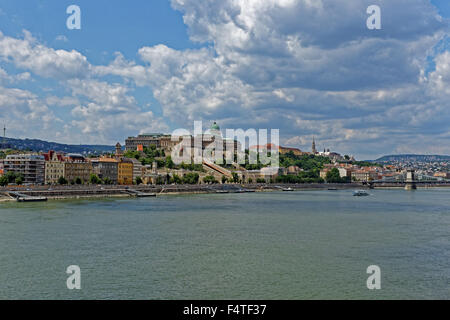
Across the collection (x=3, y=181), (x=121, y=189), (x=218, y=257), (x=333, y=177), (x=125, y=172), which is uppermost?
(x=125, y=172)

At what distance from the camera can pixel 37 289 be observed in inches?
586

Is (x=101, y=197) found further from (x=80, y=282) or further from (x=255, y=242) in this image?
(x=80, y=282)

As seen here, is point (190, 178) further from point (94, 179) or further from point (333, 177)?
point (333, 177)

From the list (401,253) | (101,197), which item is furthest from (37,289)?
(101,197)

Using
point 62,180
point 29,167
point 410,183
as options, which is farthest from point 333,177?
point 29,167

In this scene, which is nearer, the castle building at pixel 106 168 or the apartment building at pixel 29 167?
the apartment building at pixel 29 167

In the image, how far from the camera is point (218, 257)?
1989cm

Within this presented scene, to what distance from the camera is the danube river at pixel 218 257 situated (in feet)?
49.2

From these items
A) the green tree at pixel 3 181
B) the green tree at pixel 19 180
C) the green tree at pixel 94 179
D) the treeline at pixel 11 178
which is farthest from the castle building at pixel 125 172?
the green tree at pixel 3 181

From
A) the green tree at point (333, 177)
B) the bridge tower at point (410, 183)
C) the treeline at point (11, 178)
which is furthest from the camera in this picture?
the green tree at point (333, 177)

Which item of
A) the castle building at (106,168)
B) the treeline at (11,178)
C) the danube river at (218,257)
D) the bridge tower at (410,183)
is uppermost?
the castle building at (106,168)

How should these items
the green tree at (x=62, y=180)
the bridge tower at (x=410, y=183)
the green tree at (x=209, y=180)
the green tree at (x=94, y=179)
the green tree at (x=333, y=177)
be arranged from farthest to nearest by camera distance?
the green tree at (x=333, y=177), the bridge tower at (x=410, y=183), the green tree at (x=209, y=180), the green tree at (x=94, y=179), the green tree at (x=62, y=180)

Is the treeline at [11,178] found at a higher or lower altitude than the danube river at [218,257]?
higher

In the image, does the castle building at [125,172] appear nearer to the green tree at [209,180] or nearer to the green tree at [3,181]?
the green tree at [209,180]
